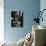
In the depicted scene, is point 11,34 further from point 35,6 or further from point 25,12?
point 35,6

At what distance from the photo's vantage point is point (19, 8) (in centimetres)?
545

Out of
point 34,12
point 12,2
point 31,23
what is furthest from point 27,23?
point 12,2

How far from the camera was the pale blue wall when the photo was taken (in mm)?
5414

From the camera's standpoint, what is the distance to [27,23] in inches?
216

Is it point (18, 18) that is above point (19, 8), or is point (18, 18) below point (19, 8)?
below

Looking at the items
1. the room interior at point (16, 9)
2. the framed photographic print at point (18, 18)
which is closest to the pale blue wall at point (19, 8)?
the room interior at point (16, 9)

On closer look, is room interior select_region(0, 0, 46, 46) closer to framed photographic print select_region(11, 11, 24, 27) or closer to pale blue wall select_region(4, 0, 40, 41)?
pale blue wall select_region(4, 0, 40, 41)

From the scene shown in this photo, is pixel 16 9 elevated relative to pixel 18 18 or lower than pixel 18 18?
elevated

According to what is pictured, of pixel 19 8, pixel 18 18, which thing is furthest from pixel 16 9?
pixel 18 18

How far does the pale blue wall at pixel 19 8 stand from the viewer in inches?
213

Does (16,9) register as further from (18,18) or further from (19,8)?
(18,18)

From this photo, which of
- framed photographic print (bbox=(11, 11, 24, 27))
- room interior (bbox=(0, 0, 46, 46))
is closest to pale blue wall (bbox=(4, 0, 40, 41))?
room interior (bbox=(0, 0, 46, 46))

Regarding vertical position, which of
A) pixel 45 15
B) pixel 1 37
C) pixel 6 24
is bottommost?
pixel 1 37

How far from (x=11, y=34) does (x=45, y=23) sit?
5.24ft
